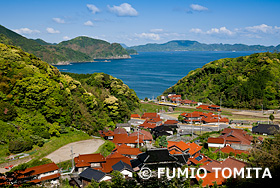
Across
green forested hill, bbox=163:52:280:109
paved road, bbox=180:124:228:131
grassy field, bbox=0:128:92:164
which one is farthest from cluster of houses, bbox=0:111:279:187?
green forested hill, bbox=163:52:280:109

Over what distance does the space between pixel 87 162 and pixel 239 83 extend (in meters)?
44.8

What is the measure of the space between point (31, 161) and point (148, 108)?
31033mm

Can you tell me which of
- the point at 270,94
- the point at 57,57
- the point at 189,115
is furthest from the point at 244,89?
the point at 57,57

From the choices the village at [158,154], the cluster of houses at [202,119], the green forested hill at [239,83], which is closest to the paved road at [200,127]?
the village at [158,154]

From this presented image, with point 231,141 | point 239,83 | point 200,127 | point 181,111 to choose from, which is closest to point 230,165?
point 231,141

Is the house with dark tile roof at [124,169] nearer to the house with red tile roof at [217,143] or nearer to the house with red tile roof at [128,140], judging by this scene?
the house with red tile roof at [128,140]

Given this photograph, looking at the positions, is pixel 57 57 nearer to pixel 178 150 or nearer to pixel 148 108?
pixel 148 108

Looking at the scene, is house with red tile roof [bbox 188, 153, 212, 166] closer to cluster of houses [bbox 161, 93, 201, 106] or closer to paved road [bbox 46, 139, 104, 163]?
paved road [bbox 46, 139, 104, 163]

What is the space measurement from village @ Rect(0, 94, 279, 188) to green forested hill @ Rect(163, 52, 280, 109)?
1374cm

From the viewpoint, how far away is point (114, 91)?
41.6 m

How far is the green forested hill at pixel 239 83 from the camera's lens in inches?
1853

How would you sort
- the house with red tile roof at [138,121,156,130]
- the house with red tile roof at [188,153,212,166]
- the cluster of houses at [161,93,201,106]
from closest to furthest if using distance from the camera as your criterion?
the house with red tile roof at [188,153,212,166], the house with red tile roof at [138,121,156,130], the cluster of houses at [161,93,201,106]

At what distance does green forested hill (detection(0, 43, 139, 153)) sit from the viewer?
20.3 meters

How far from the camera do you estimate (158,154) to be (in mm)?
14102
